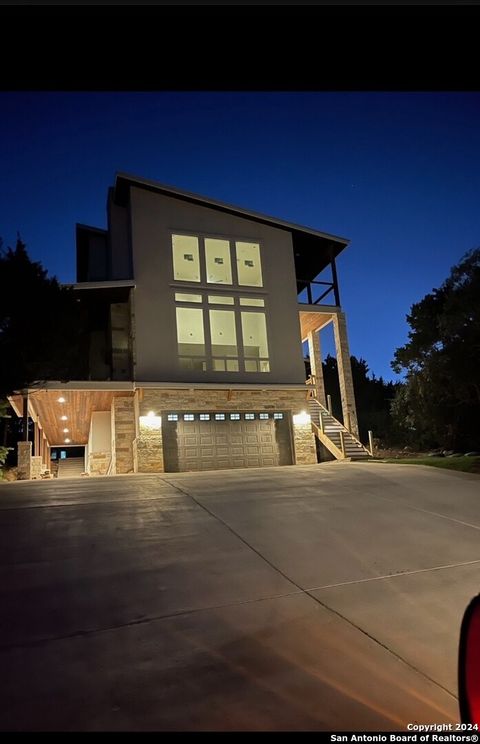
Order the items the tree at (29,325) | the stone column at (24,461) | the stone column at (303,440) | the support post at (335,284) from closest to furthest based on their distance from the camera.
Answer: the tree at (29,325) → the stone column at (24,461) → the stone column at (303,440) → the support post at (335,284)

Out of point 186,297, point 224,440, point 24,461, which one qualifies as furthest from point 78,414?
point 186,297

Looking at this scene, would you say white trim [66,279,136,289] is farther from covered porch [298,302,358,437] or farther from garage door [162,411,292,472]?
covered porch [298,302,358,437]

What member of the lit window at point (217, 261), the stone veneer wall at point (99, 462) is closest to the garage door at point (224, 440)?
the stone veneer wall at point (99, 462)

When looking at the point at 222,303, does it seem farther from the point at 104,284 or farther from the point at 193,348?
the point at 104,284

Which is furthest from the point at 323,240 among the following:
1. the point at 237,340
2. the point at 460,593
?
the point at 460,593

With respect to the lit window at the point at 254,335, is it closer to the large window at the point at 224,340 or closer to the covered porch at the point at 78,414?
the large window at the point at 224,340

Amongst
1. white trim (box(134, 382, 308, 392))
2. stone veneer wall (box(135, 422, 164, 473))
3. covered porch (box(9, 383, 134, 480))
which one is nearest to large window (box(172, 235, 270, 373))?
white trim (box(134, 382, 308, 392))

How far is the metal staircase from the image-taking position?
16.8 meters

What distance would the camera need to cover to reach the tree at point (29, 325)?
11.2 meters

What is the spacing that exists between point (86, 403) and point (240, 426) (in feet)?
19.4

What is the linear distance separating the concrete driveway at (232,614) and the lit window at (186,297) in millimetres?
10627

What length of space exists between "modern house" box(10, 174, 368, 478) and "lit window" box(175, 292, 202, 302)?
0.18 ft

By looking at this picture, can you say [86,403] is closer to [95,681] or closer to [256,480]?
[256,480]

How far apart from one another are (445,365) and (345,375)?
396 centimetres
